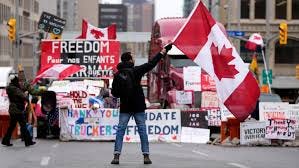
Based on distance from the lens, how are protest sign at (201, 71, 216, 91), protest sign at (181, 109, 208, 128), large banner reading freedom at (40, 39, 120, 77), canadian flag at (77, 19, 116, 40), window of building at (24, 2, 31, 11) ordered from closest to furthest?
protest sign at (181, 109, 208, 128) → protest sign at (201, 71, 216, 91) → large banner reading freedom at (40, 39, 120, 77) → canadian flag at (77, 19, 116, 40) → window of building at (24, 2, 31, 11)

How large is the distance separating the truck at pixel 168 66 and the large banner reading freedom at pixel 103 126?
6.06 m

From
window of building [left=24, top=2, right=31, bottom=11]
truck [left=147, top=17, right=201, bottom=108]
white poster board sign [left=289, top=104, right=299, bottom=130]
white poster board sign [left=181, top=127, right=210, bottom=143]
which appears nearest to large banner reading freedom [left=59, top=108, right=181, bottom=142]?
white poster board sign [left=181, top=127, right=210, bottom=143]

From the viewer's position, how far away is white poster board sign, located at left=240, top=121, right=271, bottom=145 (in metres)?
19.5

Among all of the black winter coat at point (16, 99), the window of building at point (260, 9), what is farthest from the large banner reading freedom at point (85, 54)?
the window of building at point (260, 9)

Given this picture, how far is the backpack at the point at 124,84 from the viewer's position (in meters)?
13.3

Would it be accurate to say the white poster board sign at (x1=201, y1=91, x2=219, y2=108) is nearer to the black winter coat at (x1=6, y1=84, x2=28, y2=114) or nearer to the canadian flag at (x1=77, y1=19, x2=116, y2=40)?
the canadian flag at (x1=77, y1=19, x2=116, y2=40)

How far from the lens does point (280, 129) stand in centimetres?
2020

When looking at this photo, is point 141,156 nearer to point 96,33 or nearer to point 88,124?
point 88,124

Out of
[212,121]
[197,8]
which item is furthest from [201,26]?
[212,121]

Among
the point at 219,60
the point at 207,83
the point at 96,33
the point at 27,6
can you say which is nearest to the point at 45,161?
the point at 219,60

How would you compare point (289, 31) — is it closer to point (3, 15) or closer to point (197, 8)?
point (3, 15)

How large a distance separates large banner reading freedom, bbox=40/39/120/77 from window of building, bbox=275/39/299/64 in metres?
42.6

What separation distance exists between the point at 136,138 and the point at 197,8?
4.76 m

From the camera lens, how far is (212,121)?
22.4 meters
